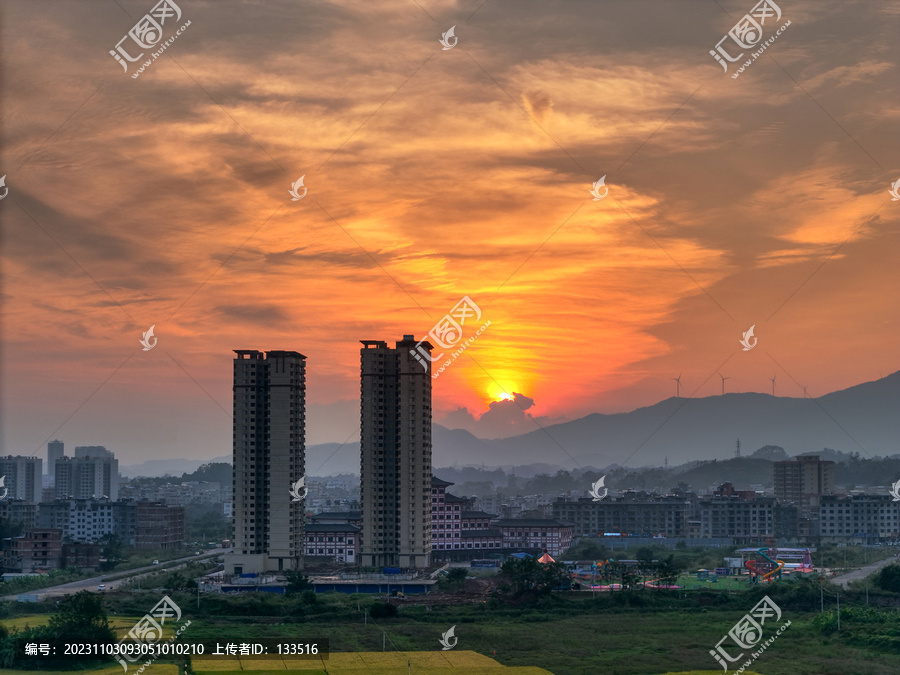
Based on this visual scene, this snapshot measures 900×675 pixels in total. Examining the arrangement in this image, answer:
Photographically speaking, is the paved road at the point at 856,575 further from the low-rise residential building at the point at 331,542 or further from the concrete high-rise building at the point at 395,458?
the low-rise residential building at the point at 331,542

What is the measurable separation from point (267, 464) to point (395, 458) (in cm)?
486

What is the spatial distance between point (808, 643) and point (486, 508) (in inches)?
2480

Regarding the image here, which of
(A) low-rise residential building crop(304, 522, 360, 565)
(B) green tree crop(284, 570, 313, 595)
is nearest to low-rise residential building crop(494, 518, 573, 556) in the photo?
(A) low-rise residential building crop(304, 522, 360, 565)

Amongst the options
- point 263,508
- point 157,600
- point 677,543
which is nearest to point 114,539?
point 263,508

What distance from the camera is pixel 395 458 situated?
124 feet

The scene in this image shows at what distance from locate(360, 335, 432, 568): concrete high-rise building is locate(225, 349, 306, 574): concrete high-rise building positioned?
2.86 meters

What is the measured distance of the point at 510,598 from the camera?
1134 inches

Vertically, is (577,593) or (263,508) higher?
(263,508)

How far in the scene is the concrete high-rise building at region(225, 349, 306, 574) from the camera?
35.3 meters

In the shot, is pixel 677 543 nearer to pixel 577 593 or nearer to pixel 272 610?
pixel 577 593

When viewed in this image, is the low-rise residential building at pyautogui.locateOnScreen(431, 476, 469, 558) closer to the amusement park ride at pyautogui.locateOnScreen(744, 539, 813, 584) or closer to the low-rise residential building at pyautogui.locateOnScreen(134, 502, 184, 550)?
the amusement park ride at pyautogui.locateOnScreen(744, 539, 813, 584)

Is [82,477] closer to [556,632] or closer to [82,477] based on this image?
[82,477]

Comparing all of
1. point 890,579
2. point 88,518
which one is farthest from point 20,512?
point 890,579

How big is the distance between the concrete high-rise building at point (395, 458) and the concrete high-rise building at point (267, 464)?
286 centimetres
